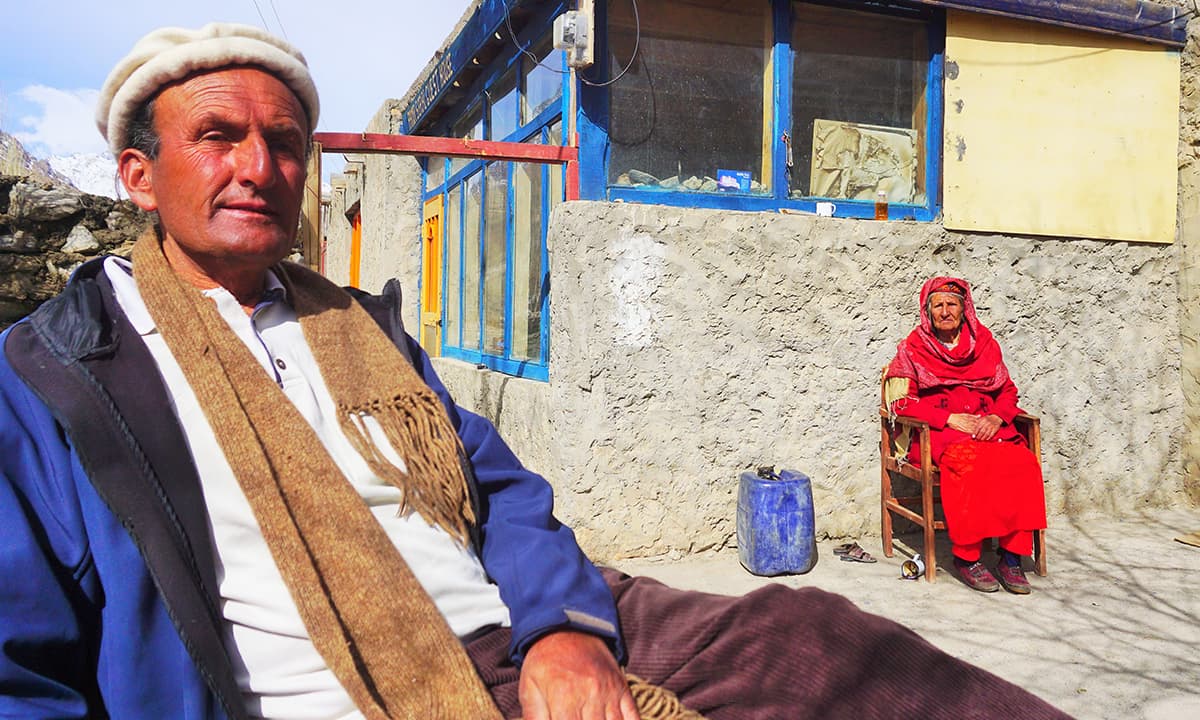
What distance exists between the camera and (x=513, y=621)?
132 cm

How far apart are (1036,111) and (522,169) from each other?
306cm

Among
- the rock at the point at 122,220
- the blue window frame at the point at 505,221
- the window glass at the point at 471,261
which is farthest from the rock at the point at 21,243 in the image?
the window glass at the point at 471,261

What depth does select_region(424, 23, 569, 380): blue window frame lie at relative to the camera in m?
4.52

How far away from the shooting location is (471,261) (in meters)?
6.18

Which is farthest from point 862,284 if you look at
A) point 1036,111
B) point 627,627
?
point 627,627

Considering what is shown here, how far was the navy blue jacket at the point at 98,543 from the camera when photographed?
100cm

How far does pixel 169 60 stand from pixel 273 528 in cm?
81

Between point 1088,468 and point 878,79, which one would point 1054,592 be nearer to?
point 1088,468

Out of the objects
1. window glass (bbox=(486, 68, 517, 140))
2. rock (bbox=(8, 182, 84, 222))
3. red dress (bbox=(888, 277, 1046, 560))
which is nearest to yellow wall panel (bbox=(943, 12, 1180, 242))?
red dress (bbox=(888, 277, 1046, 560))

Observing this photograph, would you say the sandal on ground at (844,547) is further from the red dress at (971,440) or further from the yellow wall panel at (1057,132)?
the yellow wall panel at (1057,132)

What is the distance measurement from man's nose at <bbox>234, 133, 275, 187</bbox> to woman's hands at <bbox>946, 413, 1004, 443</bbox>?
3211 mm

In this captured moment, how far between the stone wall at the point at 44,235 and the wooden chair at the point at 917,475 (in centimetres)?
626

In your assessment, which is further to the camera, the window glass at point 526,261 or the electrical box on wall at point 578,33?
the window glass at point 526,261

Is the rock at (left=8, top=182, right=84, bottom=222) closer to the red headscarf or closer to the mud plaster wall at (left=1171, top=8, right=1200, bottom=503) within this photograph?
the red headscarf
